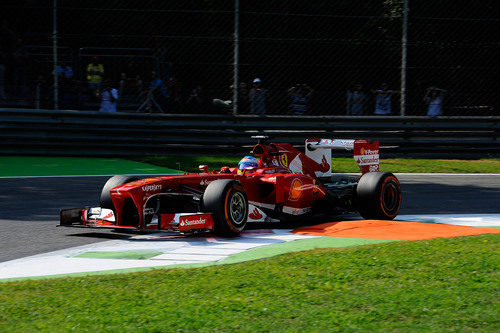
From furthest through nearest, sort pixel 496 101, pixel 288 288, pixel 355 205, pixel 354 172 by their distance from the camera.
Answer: pixel 496 101 → pixel 354 172 → pixel 355 205 → pixel 288 288

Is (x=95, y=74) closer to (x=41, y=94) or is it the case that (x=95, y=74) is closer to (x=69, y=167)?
(x=41, y=94)

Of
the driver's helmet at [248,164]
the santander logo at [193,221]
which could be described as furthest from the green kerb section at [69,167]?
the santander logo at [193,221]

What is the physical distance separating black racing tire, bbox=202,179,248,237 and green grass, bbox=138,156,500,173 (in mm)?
6416

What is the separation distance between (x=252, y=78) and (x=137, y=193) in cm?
797

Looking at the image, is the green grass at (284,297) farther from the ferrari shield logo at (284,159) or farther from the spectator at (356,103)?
the spectator at (356,103)

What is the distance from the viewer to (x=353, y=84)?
53.0ft

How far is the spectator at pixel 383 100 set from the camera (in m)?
16.6

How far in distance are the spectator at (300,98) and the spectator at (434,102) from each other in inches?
110

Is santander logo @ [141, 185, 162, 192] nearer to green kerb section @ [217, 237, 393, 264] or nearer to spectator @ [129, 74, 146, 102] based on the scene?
green kerb section @ [217, 237, 393, 264]

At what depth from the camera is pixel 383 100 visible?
16672 millimetres

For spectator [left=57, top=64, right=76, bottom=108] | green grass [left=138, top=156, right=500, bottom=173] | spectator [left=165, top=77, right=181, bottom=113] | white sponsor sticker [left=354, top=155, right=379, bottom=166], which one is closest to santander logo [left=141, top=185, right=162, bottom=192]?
white sponsor sticker [left=354, top=155, right=379, bottom=166]

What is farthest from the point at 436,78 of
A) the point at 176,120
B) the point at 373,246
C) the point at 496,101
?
the point at 373,246

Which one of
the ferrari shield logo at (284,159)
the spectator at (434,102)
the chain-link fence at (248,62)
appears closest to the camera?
the ferrari shield logo at (284,159)

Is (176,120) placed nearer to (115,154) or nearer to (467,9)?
(115,154)
